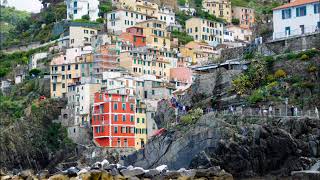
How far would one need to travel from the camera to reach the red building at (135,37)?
118 m

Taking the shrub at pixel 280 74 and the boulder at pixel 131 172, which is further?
the shrub at pixel 280 74

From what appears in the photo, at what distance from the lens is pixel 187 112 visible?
8544cm

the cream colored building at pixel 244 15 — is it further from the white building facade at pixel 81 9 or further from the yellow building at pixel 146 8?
the white building facade at pixel 81 9

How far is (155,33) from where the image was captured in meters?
121

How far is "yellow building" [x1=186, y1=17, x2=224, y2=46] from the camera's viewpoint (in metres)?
129

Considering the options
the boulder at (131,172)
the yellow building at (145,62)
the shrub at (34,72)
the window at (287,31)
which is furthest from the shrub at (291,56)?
the shrub at (34,72)

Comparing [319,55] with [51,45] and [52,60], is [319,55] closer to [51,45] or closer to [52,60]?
[52,60]

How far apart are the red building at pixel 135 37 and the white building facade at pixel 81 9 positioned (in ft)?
43.4

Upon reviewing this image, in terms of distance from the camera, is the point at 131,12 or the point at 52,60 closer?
the point at 52,60

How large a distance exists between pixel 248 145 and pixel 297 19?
62.0 feet

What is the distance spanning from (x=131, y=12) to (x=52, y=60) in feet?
51.2

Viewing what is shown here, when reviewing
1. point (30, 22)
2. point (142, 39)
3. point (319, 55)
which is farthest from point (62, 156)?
point (30, 22)

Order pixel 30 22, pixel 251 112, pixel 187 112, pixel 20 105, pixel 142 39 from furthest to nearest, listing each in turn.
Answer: pixel 30 22
pixel 142 39
pixel 20 105
pixel 187 112
pixel 251 112

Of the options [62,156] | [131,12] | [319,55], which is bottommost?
[62,156]
